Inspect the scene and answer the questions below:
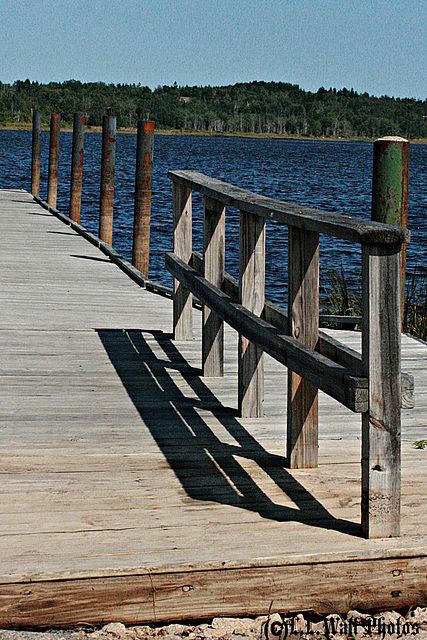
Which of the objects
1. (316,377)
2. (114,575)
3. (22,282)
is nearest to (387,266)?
(316,377)

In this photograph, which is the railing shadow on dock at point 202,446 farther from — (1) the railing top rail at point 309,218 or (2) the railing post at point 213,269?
(1) the railing top rail at point 309,218

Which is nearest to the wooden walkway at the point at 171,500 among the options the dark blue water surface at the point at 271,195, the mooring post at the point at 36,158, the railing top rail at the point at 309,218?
the railing top rail at the point at 309,218

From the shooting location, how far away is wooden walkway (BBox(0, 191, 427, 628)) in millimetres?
2613

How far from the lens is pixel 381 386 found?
8.98 ft

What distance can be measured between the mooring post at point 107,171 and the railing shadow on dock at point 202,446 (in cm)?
990

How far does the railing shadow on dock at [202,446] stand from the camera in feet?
10.5

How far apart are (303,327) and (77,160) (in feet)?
54.3

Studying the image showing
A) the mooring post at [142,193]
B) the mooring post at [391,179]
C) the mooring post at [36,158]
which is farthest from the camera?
the mooring post at [36,158]

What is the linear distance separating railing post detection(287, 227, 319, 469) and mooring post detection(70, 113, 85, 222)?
15907 mm

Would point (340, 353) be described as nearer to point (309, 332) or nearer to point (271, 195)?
point (309, 332)

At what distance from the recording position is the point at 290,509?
10.4 feet

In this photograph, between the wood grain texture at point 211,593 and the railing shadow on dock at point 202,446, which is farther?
the railing shadow on dock at point 202,446

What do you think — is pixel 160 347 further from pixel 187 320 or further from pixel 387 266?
pixel 387 266

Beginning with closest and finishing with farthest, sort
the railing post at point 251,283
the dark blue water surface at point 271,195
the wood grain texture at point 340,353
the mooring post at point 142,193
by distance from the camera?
the wood grain texture at point 340,353, the railing post at point 251,283, the mooring post at point 142,193, the dark blue water surface at point 271,195
